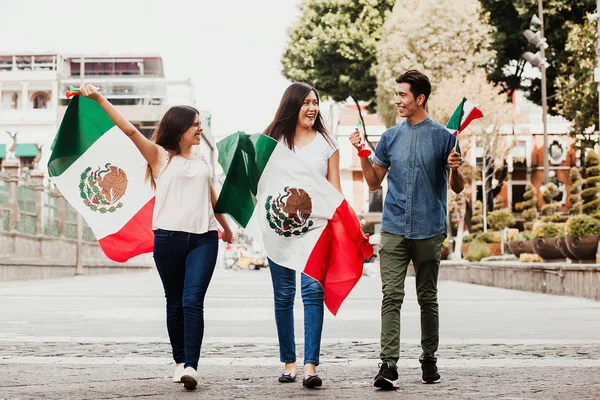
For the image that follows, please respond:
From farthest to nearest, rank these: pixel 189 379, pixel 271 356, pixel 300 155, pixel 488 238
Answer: pixel 488 238 → pixel 271 356 → pixel 300 155 → pixel 189 379

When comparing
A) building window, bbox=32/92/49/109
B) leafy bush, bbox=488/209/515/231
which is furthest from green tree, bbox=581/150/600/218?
building window, bbox=32/92/49/109

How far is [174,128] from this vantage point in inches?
241

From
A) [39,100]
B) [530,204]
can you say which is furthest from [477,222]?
[39,100]

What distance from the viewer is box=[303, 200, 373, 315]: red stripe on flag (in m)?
6.18

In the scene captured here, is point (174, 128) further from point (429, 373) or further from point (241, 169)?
point (429, 373)

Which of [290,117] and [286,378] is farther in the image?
[290,117]

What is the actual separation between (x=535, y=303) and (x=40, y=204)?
22.3 meters

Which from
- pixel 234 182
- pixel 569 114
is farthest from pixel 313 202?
pixel 569 114

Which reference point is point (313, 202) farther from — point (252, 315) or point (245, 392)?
point (252, 315)

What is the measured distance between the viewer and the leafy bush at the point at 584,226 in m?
19.8

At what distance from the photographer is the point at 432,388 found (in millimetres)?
5777

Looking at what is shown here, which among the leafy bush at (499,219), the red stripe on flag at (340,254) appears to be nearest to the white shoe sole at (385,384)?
the red stripe on flag at (340,254)

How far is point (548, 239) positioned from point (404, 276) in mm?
18322

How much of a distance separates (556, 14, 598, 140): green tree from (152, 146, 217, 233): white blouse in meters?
30.3
